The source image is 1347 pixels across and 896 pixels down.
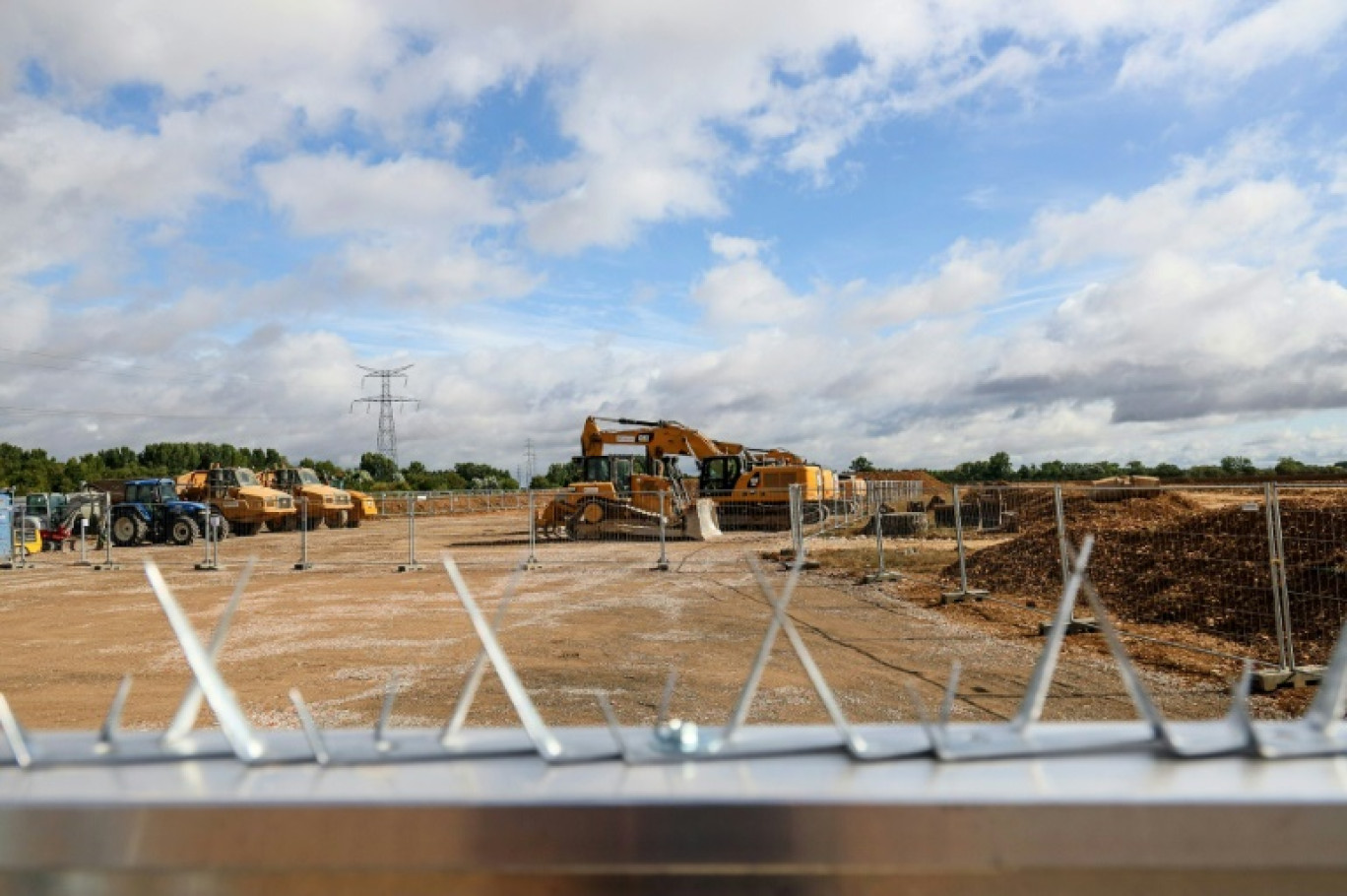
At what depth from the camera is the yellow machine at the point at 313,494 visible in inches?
1555

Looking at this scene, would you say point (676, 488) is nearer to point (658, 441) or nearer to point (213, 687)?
point (658, 441)

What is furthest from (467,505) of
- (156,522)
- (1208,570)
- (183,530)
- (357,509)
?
(1208,570)

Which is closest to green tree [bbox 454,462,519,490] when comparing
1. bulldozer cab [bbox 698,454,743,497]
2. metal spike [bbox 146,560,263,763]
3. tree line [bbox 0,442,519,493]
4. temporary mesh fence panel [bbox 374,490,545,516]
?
tree line [bbox 0,442,519,493]

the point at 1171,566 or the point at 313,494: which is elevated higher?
the point at 313,494

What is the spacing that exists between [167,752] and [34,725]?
822 cm

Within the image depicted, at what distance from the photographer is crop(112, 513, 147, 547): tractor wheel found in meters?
32.4

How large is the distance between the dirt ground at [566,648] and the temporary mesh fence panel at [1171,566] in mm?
1157

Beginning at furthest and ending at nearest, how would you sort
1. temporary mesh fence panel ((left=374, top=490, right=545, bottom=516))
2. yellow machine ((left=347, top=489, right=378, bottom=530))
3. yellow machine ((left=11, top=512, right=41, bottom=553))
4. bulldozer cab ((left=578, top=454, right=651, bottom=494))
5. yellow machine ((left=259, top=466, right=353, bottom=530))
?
temporary mesh fence panel ((left=374, top=490, right=545, bottom=516)) < yellow machine ((left=347, top=489, right=378, bottom=530)) < yellow machine ((left=259, top=466, right=353, bottom=530)) < bulldozer cab ((left=578, top=454, right=651, bottom=494)) < yellow machine ((left=11, top=512, right=41, bottom=553))

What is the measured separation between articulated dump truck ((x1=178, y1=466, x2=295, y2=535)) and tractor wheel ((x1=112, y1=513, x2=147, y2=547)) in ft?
9.49

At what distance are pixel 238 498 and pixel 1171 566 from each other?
33.0 m

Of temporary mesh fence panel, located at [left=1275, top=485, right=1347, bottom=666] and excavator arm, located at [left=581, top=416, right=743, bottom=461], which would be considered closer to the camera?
temporary mesh fence panel, located at [left=1275, top=485, right=1347, bottom=666]

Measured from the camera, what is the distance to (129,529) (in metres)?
32.6

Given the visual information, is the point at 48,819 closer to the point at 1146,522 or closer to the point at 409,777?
the point at 409,777

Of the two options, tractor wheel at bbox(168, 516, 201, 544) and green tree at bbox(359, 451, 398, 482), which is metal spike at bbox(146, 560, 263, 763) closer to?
tractor wheel at bbox(168, 516, 201, 544)
